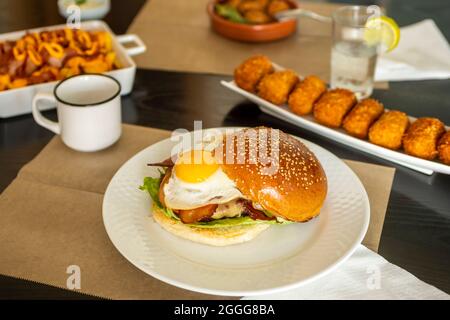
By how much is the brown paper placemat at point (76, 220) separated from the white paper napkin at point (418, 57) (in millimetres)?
637

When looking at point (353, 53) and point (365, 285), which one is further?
point (353, 53)

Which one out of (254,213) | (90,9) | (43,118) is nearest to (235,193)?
(254,213)

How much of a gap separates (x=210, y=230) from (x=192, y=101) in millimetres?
750

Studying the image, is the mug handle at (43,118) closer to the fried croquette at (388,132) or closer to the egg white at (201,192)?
the egg white at (201,192)

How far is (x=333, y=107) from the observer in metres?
1.67

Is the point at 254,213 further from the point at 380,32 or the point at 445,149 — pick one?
the point at 380,32

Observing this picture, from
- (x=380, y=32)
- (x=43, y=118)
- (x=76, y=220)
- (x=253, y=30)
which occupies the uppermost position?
(x=380, y=32)

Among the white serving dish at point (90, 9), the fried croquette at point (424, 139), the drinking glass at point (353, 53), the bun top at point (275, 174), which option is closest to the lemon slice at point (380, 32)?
the drinking glass at point (353, 53)

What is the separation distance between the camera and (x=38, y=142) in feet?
5.51

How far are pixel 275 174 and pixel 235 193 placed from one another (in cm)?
10

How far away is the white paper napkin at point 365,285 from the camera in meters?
1.17
